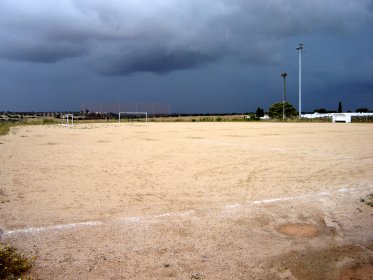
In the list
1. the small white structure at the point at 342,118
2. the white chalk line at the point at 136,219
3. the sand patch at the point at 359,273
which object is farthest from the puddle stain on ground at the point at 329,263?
the small white structure at the point at 342,118

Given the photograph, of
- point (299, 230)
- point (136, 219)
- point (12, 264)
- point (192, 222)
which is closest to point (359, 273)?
point (299, 230)

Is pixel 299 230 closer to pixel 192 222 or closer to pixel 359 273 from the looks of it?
pixel 359 273

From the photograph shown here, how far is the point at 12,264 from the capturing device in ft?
10.1

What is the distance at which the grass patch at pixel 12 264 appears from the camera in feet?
9.66

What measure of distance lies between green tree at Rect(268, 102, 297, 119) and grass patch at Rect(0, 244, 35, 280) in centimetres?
5855

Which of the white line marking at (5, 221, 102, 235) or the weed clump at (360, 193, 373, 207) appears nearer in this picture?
the white line marking at (5, 221, 102, 235)

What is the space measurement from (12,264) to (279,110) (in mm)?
59802

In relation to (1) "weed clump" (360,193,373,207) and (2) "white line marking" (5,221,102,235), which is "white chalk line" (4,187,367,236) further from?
(1) "weed clump" (360,193,373,207)

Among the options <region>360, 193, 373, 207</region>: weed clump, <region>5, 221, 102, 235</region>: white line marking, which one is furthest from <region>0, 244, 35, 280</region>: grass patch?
<region>360, 193, 373, 207</region>: weed clump

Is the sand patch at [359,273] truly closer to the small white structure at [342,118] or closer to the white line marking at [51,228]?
the white line marking at [51,228]

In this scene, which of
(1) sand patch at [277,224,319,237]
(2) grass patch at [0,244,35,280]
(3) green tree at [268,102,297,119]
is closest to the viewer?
(2) grass patch at [0,244,35,280]

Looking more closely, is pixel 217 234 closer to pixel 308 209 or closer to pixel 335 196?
pixel 308 209

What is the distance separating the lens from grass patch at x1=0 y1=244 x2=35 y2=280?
9.66ft

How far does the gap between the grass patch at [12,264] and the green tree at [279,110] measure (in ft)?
192
